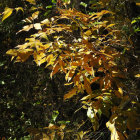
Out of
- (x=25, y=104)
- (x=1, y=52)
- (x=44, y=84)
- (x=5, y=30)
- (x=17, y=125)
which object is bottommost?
(x=17, y=125)

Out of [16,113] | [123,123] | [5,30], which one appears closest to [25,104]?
[16,113]

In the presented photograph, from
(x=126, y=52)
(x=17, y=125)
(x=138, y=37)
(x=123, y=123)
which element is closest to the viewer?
(x=123, y=123)

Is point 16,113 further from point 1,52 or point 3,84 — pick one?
point 1,52

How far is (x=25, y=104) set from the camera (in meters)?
2.62

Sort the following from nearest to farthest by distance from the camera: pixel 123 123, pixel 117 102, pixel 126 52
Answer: pixel 123 123, pixel 117 102, pixel 126 52

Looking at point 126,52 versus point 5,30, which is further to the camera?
point 5,30

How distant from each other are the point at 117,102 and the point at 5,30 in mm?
2496

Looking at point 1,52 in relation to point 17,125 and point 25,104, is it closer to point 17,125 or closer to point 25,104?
point 25,104

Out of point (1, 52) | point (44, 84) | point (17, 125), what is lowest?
point (17, 125)

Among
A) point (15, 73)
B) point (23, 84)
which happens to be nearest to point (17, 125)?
point (23, 84)

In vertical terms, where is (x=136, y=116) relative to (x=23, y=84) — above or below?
above

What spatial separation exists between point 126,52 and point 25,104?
185 cm

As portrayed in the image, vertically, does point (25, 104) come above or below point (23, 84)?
below

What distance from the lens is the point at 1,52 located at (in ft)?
9.21
